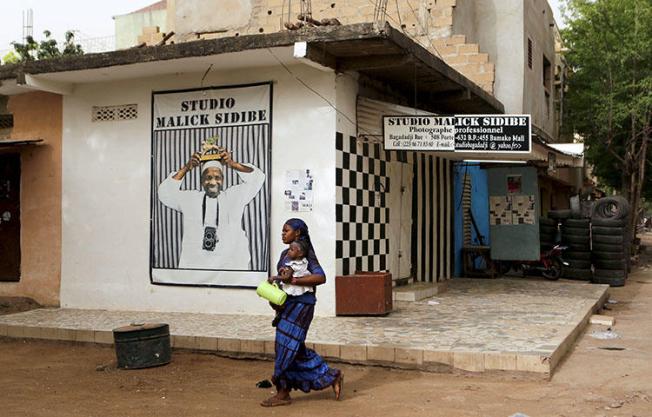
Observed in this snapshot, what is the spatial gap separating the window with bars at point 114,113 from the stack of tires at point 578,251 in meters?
9.21

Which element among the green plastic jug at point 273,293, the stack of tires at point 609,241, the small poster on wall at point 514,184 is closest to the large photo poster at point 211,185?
the green plastic jug at point 273,293

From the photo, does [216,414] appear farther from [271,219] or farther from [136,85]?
[136,85]

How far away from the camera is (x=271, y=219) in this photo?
28.9ft

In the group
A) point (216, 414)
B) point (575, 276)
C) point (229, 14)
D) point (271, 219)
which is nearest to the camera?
point (216, 414)

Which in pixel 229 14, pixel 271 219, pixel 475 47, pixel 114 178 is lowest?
pixel 271 219

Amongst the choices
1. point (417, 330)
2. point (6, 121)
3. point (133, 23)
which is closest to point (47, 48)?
point (133, 23)

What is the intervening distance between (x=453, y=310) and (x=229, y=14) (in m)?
10.4

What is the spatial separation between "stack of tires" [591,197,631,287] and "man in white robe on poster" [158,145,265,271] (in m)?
8.43

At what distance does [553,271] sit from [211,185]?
8.01 meters

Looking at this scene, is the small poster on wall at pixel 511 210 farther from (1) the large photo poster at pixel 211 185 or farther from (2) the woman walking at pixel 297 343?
(2) the woman walking at pixel 297 343

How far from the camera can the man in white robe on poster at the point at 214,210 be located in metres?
8.95

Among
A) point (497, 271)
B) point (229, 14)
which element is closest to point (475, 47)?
point (497, 271)

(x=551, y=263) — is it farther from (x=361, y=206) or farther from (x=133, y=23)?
(x=133, y=23)

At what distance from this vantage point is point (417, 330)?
7363mm
